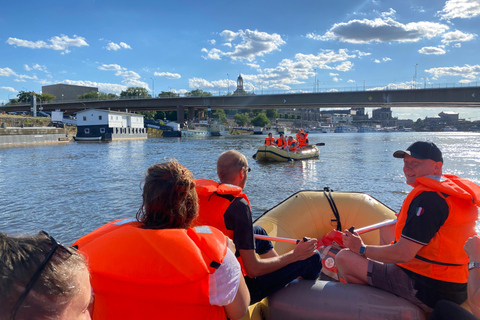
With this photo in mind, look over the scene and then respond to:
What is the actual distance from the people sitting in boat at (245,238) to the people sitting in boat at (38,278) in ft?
5.71

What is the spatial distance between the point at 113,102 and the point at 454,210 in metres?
74.7

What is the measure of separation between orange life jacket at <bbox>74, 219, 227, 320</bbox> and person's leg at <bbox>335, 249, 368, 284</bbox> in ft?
5.67

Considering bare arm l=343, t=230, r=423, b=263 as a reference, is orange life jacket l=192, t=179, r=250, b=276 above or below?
above

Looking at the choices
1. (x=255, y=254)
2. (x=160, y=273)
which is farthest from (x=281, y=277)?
(x=160, y=273)

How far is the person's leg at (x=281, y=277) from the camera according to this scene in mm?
2828

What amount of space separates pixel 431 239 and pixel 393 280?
1.70ft

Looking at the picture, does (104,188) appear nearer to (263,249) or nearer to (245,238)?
(263,249)

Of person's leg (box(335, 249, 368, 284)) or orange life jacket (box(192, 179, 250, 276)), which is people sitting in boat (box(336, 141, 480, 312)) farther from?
orange life jacket (box(192, 179, 250, 276))

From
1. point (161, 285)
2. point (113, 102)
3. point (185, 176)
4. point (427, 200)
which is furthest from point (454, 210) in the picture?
point (113, 102)

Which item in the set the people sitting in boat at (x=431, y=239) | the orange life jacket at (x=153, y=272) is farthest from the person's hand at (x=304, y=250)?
the orange life jacket at (x=153, y=272)

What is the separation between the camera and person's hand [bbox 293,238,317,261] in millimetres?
2975

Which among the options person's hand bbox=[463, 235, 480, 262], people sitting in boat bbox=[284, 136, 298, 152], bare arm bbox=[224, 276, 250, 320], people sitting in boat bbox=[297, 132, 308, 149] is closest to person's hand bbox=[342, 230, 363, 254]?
person's hand bbox=[463, 235, 480, 262]

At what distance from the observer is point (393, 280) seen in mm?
2910

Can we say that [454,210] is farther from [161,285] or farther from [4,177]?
[4,177]
